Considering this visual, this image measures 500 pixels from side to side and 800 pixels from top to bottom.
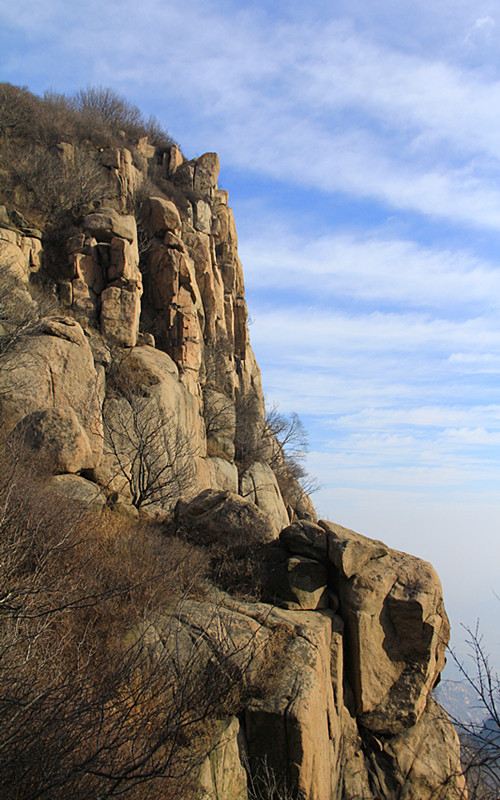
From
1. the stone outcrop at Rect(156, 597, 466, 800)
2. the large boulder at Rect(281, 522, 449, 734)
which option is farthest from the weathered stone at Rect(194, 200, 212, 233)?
the stone outcrop at Rect(156, 597, 466, 800)

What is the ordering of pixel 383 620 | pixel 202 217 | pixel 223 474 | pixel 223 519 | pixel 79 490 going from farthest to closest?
pixel 202 217
pixel 223 474
pixel 79 490
pixel 223 519
pixel 383 620

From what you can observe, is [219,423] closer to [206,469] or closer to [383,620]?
[206,469]

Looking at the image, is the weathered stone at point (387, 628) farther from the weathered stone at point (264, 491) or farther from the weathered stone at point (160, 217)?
the weathered stone at point (160, 217)

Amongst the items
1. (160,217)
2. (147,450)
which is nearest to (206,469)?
(147,450)

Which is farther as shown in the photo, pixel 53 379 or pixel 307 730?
pixel 53 379

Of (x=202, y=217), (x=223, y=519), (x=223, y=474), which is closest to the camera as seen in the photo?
(x=223, y=519)

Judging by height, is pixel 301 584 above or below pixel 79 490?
below

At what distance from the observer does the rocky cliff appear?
1070 cm

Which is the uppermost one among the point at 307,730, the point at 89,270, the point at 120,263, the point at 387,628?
the point at 120,263

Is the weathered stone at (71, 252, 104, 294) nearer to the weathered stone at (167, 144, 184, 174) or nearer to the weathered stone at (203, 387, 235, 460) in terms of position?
the weathered stone at (203, 387, 235, 460)

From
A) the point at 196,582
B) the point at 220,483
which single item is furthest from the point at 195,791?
the point at 220,483

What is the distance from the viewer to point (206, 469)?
1017 inches

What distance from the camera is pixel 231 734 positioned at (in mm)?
9266

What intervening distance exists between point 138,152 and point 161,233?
935cm
